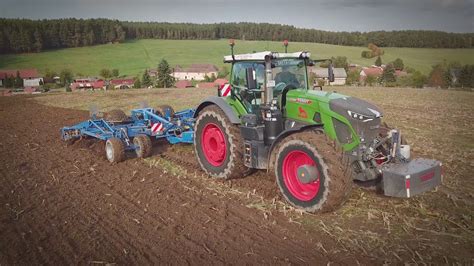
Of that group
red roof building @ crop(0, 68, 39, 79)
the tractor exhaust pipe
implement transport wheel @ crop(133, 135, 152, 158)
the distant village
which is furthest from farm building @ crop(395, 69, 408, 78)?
red roof building @ crop(0, 68, 39, 79)

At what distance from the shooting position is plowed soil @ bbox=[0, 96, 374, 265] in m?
4.33

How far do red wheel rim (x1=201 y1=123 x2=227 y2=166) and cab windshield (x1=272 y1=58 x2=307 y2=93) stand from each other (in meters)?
1.44

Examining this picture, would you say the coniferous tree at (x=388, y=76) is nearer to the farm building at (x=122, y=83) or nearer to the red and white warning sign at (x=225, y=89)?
the farm building at (x=122, y=83)

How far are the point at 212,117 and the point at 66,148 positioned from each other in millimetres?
4976

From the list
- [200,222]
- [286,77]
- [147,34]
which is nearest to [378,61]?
[147,34]

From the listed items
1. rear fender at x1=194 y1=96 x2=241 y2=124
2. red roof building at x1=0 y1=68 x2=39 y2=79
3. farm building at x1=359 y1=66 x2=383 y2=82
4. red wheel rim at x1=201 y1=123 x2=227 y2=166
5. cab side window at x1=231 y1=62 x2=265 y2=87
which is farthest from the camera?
red roof building at x1=0 y1=68 x2=39 y2=79

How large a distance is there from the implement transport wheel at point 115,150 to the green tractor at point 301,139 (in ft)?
6.82

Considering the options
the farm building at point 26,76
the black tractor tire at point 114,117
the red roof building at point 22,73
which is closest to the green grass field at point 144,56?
the red roof building at point 22,73

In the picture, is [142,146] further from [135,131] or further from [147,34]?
[147,34]

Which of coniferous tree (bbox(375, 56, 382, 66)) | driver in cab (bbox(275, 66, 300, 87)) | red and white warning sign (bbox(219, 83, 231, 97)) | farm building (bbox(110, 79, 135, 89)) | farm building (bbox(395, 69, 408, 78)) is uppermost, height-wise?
coniferous tree (bbox(375, 56, 382, 66))

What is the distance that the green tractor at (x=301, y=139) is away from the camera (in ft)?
16.5

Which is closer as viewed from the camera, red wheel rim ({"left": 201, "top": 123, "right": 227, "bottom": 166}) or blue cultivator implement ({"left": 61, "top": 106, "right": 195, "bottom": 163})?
red wheel rim ({"left": 201, "top": 123, "right": 227, "bottom": 166})

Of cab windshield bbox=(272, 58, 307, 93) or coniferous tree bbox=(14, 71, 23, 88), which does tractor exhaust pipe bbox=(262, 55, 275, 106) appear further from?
coniferous tree bbox=(14, 71, 23, 88)

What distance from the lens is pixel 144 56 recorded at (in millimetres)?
68750
